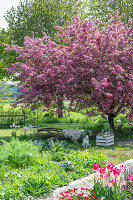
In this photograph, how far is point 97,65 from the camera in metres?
10.4

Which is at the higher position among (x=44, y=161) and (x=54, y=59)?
(x=54, y=59)

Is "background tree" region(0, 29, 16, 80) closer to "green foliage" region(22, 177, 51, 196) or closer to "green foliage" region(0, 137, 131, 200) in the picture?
"green foliage" region(0, 137, 131, 200)

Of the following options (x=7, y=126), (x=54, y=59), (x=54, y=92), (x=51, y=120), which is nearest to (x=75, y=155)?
(x=54, y=92)

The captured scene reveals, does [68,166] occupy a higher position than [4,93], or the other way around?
[4,93]

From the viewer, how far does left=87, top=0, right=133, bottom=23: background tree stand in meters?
21.8

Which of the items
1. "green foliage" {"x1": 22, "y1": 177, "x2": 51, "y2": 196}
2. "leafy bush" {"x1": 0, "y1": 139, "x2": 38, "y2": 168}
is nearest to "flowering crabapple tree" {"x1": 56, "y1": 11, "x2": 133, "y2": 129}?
"leafy bush" {"x1": 0, "y1": 139, "x2": 38, "y2": 168}

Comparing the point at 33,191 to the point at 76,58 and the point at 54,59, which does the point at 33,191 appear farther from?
the point at 54,59

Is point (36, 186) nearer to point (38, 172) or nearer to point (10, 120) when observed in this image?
point (38, 172)

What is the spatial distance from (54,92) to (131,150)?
4.32 meters

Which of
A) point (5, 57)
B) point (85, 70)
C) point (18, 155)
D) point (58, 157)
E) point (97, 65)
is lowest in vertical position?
point (58, 157)

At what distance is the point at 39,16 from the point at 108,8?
6.51m

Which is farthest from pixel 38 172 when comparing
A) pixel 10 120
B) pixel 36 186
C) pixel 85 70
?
pixel 10 120

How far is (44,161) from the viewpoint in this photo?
643cm

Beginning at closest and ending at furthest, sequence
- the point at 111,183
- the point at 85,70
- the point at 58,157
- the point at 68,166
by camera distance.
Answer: the point at 111,183 → the point at 68,166 → the point at 58,157 → the point at 85,70
